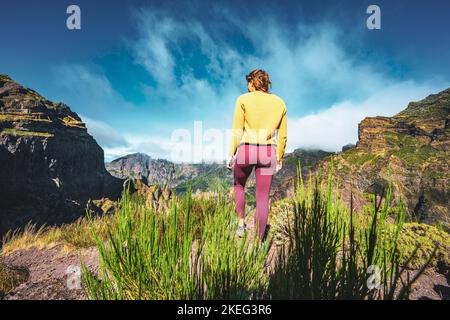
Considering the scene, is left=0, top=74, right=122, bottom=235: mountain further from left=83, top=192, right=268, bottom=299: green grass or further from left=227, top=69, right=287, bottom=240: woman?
left=83, top=192, right=268, bottom=299: green grass

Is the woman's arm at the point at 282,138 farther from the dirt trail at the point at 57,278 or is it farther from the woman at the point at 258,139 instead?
the dirt trail at the point at 57,278

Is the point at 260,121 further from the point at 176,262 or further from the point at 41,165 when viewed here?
the point at 41,165

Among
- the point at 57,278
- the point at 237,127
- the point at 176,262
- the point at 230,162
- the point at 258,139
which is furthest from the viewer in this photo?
the point at 230,162

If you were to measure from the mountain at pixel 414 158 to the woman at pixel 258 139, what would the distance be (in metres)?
130

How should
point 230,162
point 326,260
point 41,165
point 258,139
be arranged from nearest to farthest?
point 326,260 < point 258,139 < point 230,162 < point 41,165

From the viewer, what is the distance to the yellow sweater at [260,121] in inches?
144

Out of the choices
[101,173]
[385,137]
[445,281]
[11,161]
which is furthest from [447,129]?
[11,161]

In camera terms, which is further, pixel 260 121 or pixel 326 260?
pixel 260 121

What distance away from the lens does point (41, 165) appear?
14662cm

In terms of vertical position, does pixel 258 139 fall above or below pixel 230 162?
above

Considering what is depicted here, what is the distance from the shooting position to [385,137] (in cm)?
18588

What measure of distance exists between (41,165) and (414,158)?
227 metres

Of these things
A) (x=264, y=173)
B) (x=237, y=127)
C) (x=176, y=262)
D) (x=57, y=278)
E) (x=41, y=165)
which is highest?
(x=41, y=165)

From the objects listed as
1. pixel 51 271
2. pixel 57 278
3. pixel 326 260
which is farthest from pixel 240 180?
pixel 51 271
